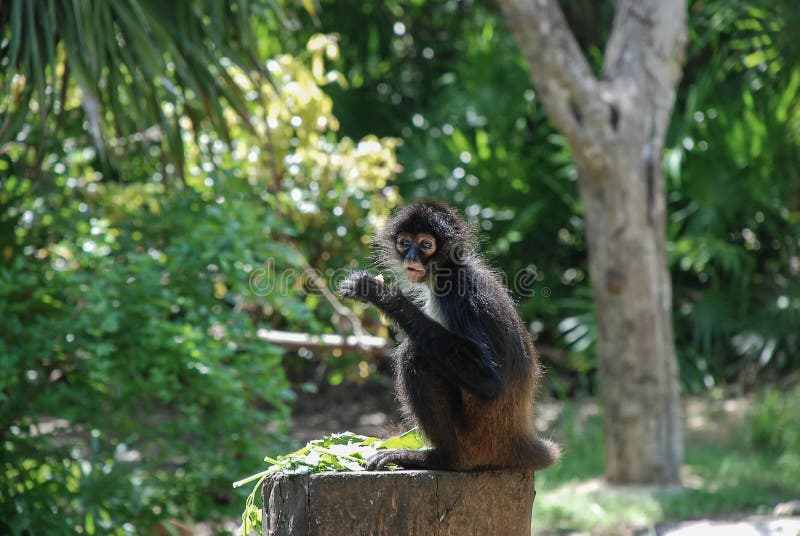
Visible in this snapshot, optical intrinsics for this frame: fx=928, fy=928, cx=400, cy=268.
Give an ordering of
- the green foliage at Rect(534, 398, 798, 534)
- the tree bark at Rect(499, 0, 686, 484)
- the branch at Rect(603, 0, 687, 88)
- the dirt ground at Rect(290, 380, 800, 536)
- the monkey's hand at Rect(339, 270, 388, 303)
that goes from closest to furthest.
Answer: the monkey's hand at Rect(339, 270, 388, 303), the green foliage at Rect(534, 398, 798, 534), the tree bark at Rect(499, 0, 686, 484), the branch at Rect(603, 0, 687, 88), the dirt ground at Rect(290, 380, 800, 536)

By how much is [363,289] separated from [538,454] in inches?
35.5

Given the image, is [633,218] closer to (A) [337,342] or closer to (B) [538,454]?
(A) [337,342]

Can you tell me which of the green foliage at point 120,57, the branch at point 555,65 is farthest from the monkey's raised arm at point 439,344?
the branch at point 555,65

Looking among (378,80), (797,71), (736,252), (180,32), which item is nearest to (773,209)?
(736,252)

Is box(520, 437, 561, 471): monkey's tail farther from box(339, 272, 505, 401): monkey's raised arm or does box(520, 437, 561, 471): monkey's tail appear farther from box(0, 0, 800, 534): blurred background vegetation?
box(0, 0, 800, 534): blurred background vegetation

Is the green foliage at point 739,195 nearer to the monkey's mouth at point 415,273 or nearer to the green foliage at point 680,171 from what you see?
the green foliage at point 680,171

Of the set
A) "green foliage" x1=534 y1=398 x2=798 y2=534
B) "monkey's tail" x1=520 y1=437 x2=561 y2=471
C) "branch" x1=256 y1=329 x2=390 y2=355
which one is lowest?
"green foliage" x1=534 y1=398 x2=798 y2=534

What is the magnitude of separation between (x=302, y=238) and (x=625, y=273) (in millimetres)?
2453

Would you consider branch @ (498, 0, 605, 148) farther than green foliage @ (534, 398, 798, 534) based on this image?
Yes

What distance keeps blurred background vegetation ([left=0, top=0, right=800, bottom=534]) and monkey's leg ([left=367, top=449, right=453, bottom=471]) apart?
1462 millimetres

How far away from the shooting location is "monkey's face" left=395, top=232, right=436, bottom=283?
3.68 m

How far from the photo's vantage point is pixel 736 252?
8602 millimetres

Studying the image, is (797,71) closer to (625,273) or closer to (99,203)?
(625,273)

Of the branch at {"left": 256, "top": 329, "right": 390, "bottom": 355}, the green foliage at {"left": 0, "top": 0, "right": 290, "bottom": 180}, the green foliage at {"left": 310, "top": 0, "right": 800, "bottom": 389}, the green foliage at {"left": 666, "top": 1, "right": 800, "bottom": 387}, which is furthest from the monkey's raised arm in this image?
the green foliage at {"left": 666, "top": 1, "right": 800, "bottom": 387}
